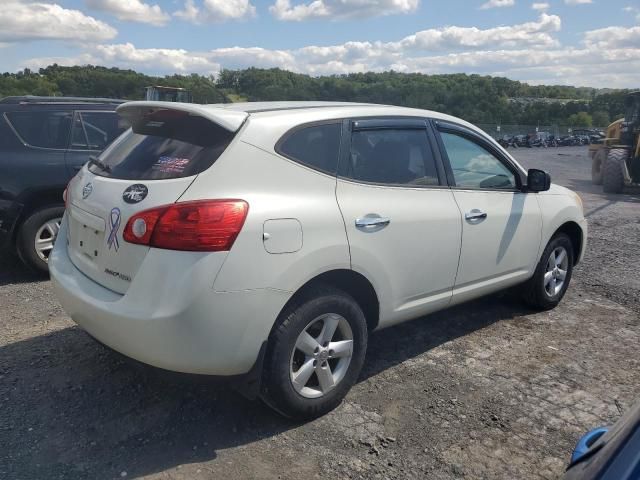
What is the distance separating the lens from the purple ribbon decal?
3014mm

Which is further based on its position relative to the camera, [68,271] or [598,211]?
[598,211]

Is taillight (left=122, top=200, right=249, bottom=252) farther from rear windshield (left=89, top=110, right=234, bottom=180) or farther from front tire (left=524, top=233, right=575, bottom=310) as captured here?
front tire (left=524, top=233, right=575, bottom=310)

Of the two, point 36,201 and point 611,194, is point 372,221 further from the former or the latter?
point 611,194

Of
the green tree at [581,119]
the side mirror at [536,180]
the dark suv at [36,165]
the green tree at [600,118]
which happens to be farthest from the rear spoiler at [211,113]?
the green tree at [600,118]

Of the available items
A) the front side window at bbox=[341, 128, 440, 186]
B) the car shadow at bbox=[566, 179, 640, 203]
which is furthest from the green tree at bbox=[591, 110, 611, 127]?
the front side window at bbox=[341, 128, 440, 186]

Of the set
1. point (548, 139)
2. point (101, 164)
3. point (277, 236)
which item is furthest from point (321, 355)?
point (548, 139)

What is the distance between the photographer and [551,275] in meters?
5.19

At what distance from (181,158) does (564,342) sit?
10.7 feet

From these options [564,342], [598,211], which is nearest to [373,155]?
[564,342]

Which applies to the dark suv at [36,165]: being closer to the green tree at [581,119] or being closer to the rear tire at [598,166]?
the rear tire at [598,166]

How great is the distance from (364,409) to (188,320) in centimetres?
Result: 129

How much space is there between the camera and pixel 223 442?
3125mm

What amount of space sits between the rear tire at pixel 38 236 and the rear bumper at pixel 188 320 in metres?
3.08

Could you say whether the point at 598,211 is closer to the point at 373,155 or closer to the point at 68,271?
the point at 373,155
